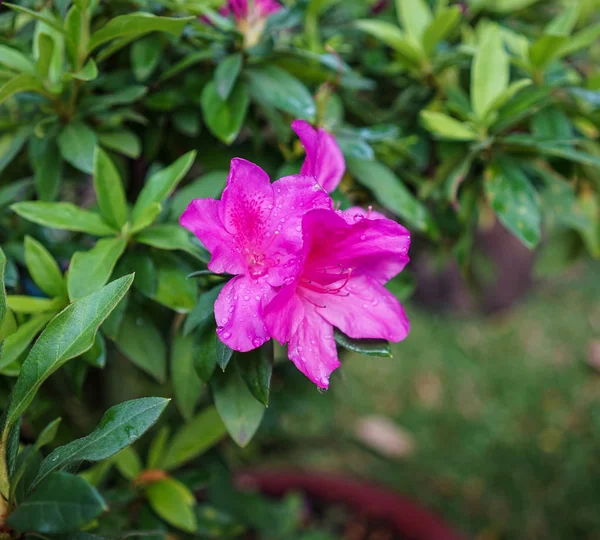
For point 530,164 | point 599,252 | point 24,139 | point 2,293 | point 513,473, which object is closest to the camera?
point 2,293

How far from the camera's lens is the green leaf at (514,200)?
0.78 meters

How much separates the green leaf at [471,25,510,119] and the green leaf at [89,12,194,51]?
1.23 feet

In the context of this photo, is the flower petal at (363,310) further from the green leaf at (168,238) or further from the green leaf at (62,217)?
the green leaf at (62,217)

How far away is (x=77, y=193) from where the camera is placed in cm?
109

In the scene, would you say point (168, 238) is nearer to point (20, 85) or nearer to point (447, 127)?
point (20, 85)

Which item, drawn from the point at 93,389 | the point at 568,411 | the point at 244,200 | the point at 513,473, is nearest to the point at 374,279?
the point at 244,200

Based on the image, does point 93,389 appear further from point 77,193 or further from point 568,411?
point 568,411

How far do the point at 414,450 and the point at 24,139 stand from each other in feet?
6.60

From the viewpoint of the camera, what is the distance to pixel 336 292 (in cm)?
62

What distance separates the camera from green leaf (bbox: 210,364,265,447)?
2.17 feet

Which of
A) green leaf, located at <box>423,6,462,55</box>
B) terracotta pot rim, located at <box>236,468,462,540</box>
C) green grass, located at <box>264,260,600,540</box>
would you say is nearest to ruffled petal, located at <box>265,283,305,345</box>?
green leaf, located at <box>423,6,462,55</box>

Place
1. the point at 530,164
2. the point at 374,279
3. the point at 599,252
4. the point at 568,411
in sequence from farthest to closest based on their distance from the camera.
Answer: the point at 568,411 → the point at 599,252 → the point at 530,164 → the point at 374,279

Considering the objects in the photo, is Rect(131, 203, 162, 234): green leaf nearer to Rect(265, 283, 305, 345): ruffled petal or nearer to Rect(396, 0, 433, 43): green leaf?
Rect(265, 283, 305, 345): ruffled petal

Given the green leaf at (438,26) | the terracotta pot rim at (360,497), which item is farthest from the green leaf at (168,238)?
the terracotta pot rim at (360,497)
